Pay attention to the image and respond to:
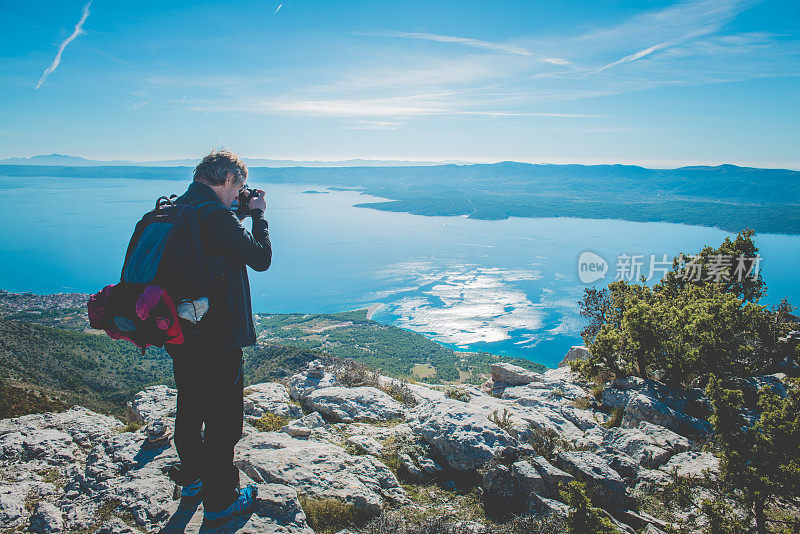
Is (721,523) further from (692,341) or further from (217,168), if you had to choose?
(692,341)

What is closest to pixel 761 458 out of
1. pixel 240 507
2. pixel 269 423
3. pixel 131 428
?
pixel 240 507

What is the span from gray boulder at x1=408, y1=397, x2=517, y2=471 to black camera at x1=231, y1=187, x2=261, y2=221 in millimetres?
3847

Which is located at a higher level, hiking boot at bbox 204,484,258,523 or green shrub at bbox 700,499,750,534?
hiking boot at bbox 204,484,258,523

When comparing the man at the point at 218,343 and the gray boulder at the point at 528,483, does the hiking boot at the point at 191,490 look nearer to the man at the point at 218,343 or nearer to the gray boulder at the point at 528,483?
the man at the point at 218,343

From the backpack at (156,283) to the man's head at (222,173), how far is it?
11.7 inches

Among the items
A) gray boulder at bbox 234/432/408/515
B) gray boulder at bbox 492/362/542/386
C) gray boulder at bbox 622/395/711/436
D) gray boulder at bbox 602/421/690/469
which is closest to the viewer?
gray boulder at bbox 234/432/408/515

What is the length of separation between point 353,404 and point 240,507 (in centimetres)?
425

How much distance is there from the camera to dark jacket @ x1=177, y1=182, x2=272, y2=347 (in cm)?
286

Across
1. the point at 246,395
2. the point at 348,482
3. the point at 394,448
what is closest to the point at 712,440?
the point at 394,448

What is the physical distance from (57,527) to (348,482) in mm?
2548

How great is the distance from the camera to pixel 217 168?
3.08m

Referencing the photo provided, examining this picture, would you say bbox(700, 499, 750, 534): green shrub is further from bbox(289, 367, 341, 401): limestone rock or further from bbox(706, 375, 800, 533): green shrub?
bbox(289, 367, 341, 401): limestone rock

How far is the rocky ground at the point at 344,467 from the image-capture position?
3525 mm

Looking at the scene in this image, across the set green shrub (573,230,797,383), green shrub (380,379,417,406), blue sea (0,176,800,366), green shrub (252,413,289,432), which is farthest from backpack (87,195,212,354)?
blue sea (0,176,800,366)
